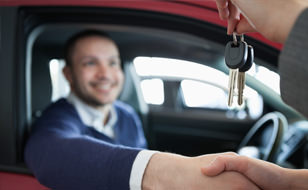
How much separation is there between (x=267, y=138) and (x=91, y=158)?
4.19ft

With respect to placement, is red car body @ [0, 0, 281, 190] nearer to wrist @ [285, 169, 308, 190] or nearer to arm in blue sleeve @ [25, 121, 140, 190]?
arm in blue sleeve @ [25, 121, 140, 190]

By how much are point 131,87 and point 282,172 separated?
2043 mm

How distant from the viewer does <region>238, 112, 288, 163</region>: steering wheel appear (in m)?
1.42

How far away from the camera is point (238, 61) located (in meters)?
0.80

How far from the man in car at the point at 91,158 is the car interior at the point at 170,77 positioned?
0.49ft

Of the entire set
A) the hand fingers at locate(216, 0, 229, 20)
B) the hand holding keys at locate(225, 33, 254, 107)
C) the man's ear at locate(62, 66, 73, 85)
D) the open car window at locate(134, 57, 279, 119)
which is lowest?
the open car window at locate(134, 57, 279, 119)

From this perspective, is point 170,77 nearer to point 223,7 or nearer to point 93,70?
point 93,70

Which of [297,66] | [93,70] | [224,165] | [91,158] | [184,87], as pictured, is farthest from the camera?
[184,87]

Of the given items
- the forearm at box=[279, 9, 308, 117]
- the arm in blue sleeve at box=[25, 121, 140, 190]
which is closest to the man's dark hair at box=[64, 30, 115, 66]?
the arm in blue sleeve at box=[25, 121, 140, 190]

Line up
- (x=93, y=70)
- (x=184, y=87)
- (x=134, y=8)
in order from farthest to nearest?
(x=184, y=87) → (x=93, y=70) → (x=134, y=8)

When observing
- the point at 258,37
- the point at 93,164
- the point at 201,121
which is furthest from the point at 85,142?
the point at 201,121

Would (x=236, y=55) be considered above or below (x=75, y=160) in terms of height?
above

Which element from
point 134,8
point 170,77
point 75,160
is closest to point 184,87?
point 170,77

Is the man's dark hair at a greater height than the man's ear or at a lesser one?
greater
